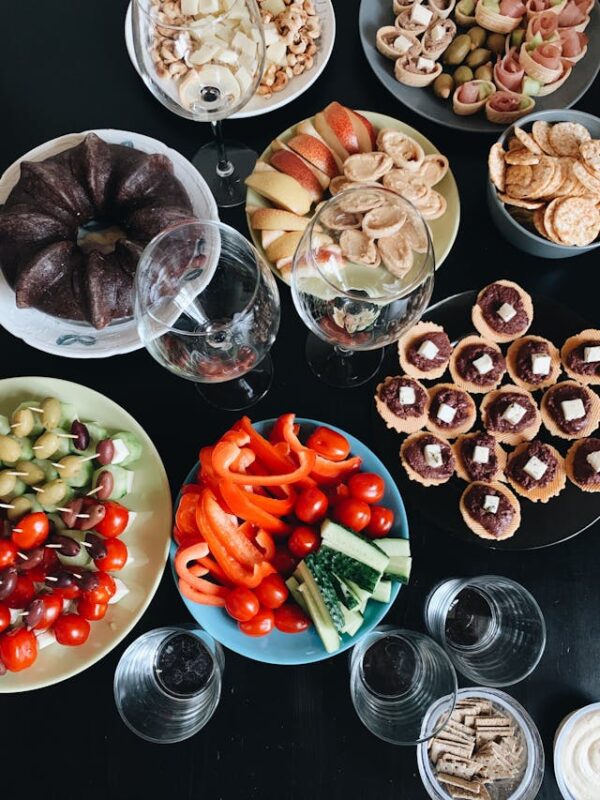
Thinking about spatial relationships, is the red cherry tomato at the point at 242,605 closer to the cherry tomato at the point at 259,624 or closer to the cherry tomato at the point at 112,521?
the cherry tomato at the point at 259,624

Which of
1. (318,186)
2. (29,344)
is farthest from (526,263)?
(29,344)

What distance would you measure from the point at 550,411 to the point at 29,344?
3.31 ft

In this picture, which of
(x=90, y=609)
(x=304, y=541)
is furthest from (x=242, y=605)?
(x=90, y=609)

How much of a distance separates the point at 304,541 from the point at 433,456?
0.30 metres

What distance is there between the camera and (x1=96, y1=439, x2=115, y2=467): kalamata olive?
1318mm

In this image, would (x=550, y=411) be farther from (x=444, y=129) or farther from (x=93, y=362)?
(x=93, y=362)

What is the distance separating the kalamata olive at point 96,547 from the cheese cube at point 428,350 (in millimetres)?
693

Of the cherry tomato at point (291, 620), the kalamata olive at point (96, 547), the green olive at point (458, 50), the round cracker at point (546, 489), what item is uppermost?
the green olive at point (458, 50)

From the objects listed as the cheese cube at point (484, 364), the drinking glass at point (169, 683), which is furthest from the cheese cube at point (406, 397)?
the drinking glass at point (169, 683)

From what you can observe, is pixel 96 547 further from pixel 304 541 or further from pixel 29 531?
pixel 304 541

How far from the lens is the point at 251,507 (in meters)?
1.29

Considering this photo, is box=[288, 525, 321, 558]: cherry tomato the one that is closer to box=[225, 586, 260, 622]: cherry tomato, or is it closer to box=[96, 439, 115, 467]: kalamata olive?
box=[225, 586, 260, 622]: cherry tomato

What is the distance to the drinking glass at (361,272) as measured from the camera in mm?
1172

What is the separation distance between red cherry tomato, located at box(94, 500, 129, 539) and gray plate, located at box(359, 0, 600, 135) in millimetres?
1017
